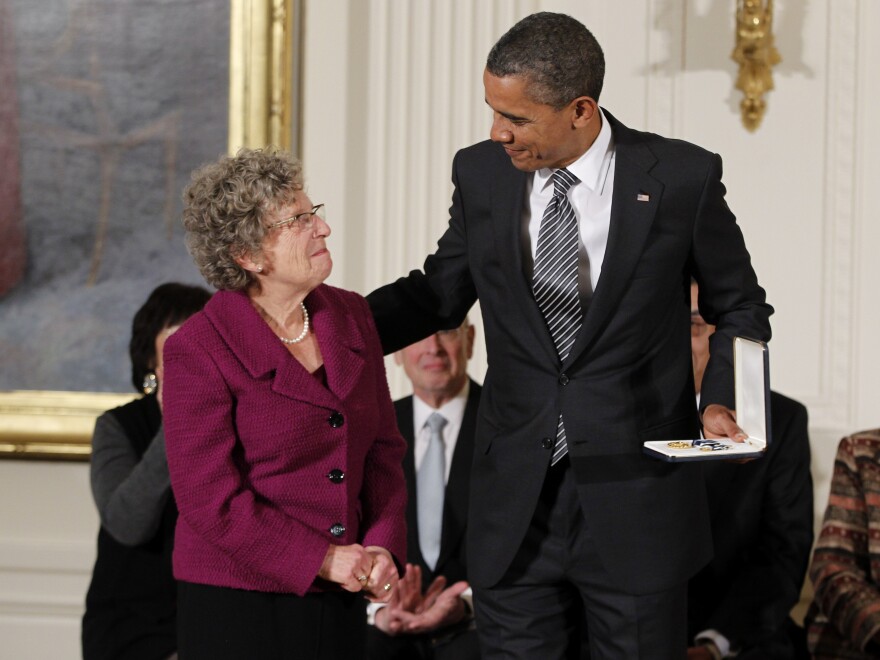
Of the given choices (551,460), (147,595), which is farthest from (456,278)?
(147,595)

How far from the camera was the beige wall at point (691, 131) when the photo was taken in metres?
4.16

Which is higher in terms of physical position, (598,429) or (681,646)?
(598,429)

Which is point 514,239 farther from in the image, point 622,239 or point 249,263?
point 249,263

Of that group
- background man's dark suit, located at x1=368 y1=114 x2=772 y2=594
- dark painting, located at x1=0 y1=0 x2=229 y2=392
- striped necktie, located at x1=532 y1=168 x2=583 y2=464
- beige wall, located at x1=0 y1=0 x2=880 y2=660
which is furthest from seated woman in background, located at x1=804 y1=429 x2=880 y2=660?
dark painting, located at x1=0 y1=0 x2=229 y2=392

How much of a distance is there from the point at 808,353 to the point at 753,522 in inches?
35.1

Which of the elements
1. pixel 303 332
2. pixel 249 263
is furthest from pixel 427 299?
pixel 249 263

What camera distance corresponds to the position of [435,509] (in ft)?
11.9

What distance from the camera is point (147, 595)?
11.0 ft

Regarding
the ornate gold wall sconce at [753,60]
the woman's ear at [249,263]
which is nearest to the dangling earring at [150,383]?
the woman's ear at [249,263]

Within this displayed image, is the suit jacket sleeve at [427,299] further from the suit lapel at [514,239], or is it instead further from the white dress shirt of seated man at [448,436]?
the white dress shirt of seated man at [448,436]

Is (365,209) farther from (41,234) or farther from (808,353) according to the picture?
(808,353)

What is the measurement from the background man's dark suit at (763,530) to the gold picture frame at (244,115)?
1.95 metres

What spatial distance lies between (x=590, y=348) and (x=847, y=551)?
1.61 metres

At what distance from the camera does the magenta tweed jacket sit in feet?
7.22
